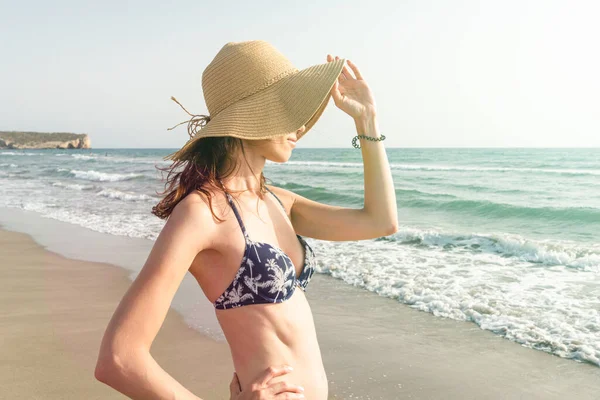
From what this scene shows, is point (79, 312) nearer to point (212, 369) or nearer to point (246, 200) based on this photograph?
point (212, 369)

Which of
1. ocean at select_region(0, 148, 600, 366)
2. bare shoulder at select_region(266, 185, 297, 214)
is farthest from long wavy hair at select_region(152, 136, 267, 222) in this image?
ocean at select_region(0, 148, 600, 366)

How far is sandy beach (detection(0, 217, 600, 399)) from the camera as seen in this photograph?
4.27 meters

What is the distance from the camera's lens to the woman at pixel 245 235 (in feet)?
4.84

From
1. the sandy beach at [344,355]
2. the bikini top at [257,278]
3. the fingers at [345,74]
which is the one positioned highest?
the fingers at [345,74]

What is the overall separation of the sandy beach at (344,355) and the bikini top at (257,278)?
2.71 meters

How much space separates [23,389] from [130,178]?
27.9m

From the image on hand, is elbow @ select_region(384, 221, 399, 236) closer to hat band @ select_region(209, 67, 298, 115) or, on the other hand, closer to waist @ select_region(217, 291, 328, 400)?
waist @ select_region(217, 291, 328, 400)

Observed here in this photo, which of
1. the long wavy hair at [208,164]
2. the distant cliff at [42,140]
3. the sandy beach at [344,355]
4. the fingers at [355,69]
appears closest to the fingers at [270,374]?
the long wavy hair at [208,164]

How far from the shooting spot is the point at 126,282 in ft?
24.7

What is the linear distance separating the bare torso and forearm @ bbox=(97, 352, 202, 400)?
0.31 metres

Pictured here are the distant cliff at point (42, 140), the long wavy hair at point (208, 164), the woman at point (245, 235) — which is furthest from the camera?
the distant cliff at point (42, 140)

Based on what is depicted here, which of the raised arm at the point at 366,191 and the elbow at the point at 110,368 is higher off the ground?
the raised arm at the point at 366,191

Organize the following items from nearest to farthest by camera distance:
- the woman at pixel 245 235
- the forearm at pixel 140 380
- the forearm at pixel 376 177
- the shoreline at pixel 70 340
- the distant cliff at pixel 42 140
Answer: the forearm at pixel 140 380, the woman at pixel 245 235, the forearm at pixel 376 177, the shoreline at pixel 70 340, the distant cliff at pixel 42 140

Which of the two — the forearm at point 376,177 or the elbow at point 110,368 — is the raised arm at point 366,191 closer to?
the forearm at point 376,177
